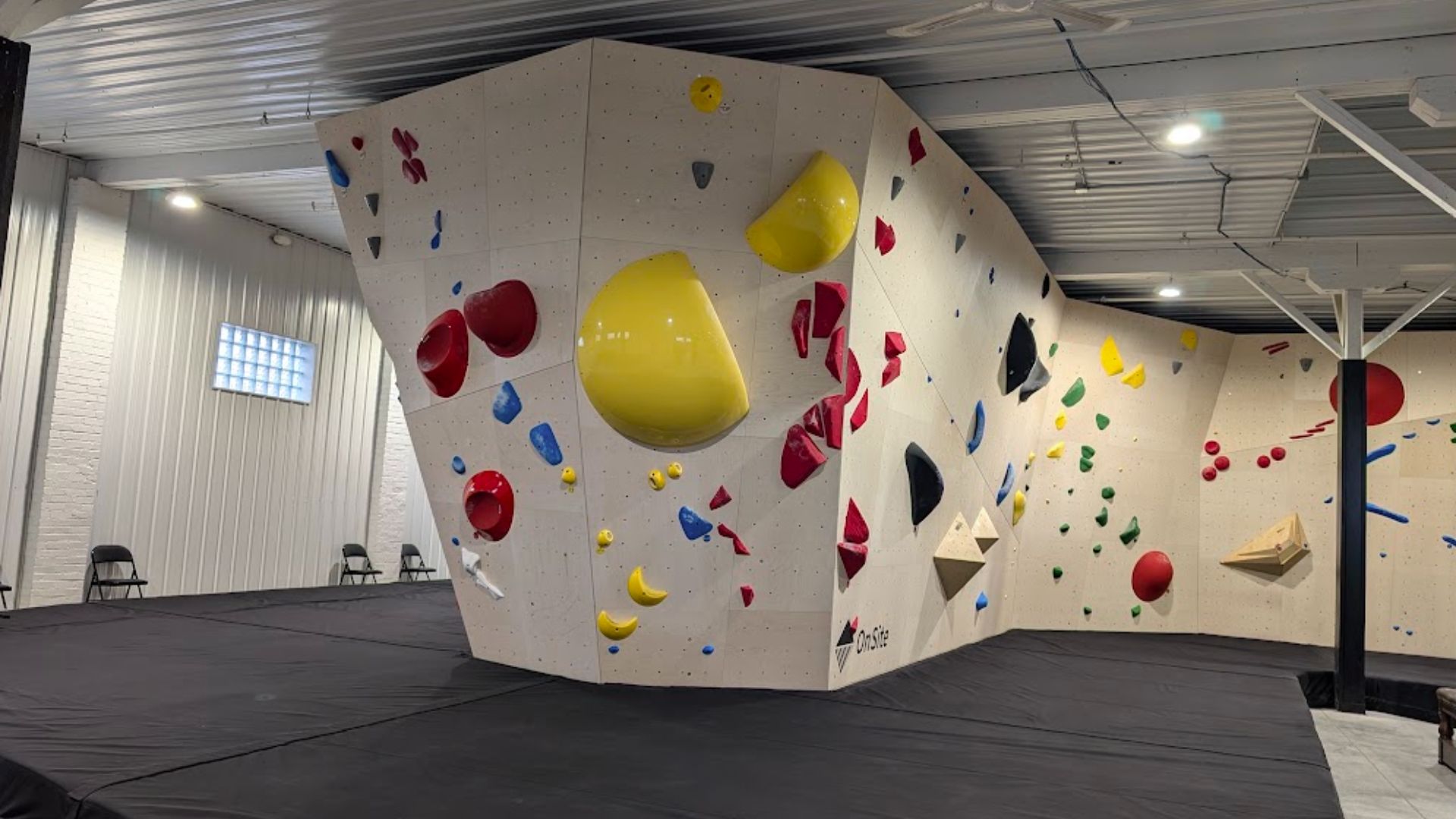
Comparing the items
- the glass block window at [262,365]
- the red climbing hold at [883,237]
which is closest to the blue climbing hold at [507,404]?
the red climbing hold at [883,237]

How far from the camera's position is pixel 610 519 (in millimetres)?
5562

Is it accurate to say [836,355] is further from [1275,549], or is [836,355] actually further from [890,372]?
[1275,549]

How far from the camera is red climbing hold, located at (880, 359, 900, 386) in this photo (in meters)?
6.08

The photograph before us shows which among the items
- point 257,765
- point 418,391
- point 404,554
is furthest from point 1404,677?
point 404,554

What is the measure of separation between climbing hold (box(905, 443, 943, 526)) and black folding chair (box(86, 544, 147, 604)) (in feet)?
21.2

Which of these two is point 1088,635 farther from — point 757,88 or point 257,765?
point 257,765

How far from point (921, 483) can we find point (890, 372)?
937mm

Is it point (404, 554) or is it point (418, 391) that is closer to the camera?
point (418, 391)

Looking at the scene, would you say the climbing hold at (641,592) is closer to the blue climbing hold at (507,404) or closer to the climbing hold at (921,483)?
the blue climbing hold at (507,404)

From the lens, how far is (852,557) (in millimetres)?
5746

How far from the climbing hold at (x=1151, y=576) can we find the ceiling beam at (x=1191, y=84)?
603cm

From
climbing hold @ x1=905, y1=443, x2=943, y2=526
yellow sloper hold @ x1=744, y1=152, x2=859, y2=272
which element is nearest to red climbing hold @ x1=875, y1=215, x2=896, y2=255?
yellow sloper hold @ x1=744, y1=152, x2=859, y2=272

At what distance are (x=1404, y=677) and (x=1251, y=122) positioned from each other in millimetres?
5190

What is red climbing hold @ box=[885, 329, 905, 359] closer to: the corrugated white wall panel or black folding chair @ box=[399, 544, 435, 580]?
the corrugated white wall panel
